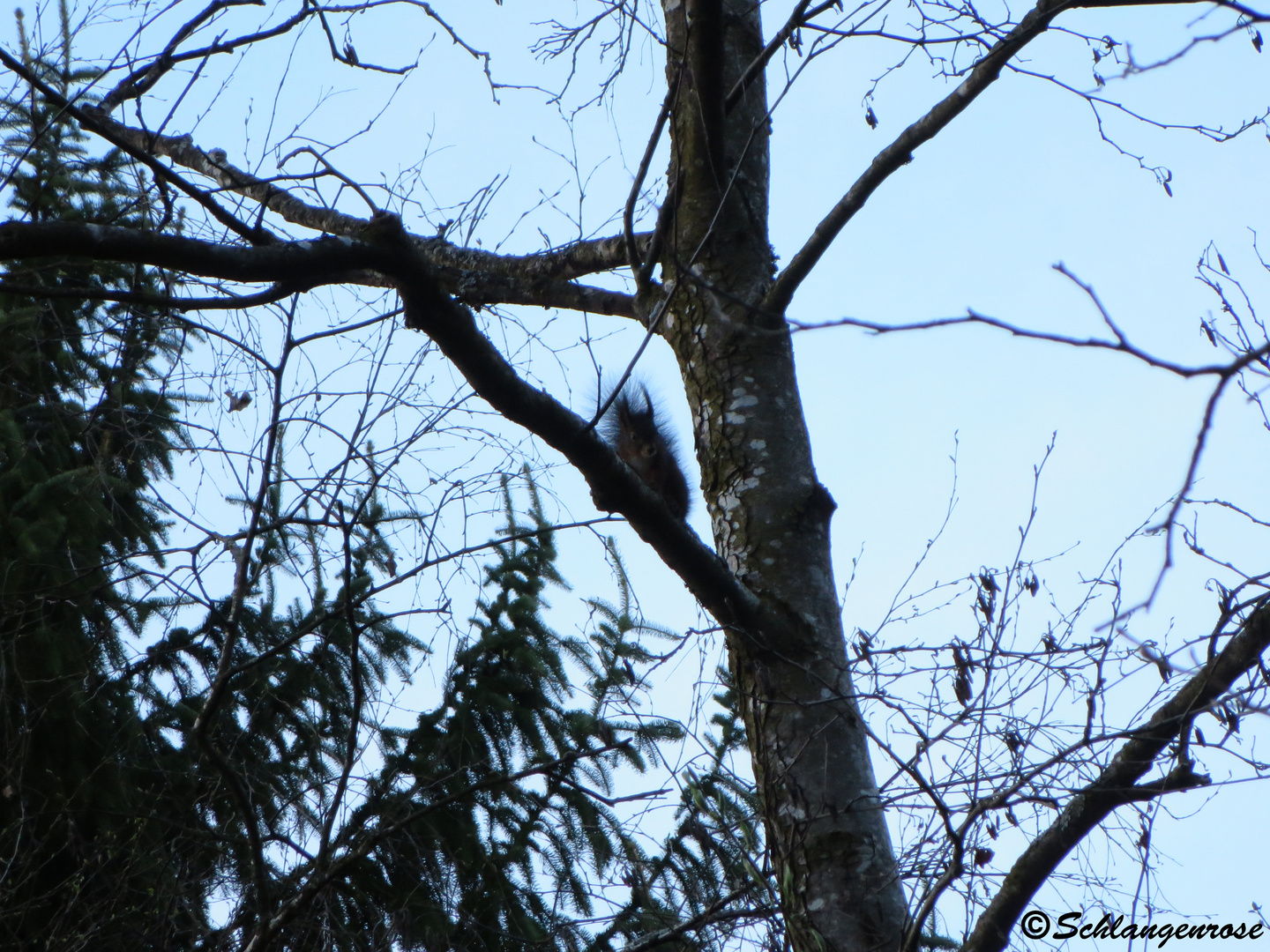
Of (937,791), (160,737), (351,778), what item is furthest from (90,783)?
(937,791)

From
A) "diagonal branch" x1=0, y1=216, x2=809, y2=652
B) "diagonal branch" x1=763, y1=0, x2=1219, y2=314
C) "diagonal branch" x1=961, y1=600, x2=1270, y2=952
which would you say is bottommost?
"diagonal branch" x1=961, y1=600, x2=1270, y2=952

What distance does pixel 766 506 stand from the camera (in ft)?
8.93

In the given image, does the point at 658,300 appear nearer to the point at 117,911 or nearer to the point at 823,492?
the point at 823,492

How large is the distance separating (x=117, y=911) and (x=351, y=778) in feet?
3.47

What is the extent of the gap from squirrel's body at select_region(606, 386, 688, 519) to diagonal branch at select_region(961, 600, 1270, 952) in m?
3.12

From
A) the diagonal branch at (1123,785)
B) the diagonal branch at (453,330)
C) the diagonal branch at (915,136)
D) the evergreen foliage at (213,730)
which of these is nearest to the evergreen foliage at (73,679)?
the evergreen foliage at (213,730)

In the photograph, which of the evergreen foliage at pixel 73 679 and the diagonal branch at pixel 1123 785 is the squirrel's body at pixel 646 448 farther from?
the diagonal branch at pixel 1123 785

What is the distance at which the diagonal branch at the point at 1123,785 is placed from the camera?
Answer: 184 cm

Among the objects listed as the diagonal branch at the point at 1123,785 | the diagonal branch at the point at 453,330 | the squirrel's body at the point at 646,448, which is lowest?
the diagonal branch at the point at 1123,785

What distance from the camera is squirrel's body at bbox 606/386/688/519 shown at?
5035 millimetres

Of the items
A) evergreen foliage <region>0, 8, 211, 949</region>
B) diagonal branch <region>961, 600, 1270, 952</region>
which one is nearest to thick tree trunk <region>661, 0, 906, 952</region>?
diagonal branch <region>961, 600, 1270, 952</region>

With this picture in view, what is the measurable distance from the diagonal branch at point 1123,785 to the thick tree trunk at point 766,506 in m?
0.27

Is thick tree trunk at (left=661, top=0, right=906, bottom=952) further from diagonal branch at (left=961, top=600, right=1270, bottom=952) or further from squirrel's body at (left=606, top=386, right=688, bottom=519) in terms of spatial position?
squirrel's body at (left=606, top=386, right=688, bottom=519)

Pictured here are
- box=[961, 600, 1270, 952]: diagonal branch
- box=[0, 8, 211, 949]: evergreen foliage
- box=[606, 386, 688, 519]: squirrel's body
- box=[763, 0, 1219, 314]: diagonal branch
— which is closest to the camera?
box=[961, 600, 1270, 952]: diagonal branch
